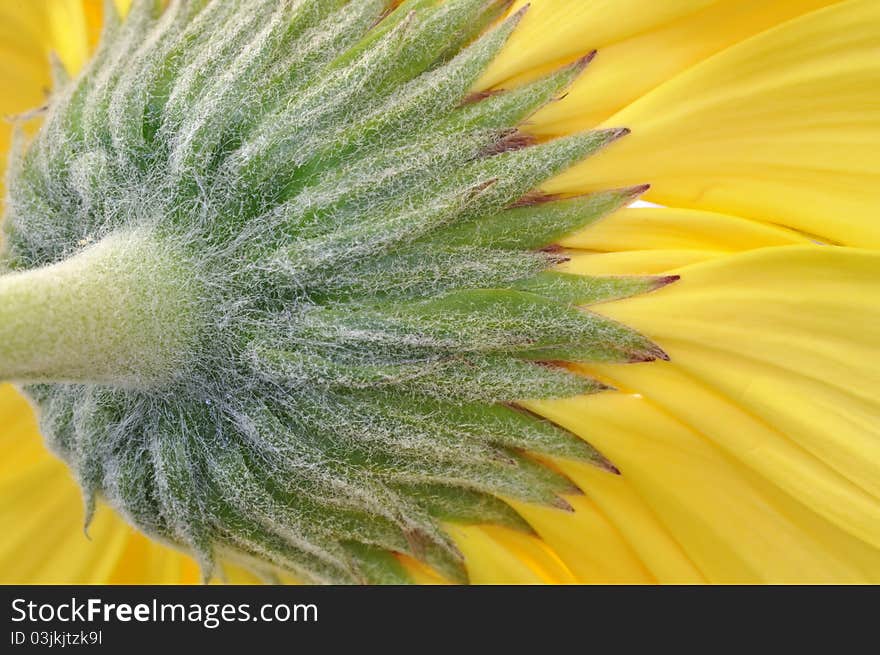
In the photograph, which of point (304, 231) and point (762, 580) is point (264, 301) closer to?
point (304, 231)

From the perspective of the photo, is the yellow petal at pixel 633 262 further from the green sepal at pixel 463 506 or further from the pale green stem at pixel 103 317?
the pale green stem at pixel 103 317

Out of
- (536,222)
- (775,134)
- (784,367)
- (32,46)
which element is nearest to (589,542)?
(784,367)

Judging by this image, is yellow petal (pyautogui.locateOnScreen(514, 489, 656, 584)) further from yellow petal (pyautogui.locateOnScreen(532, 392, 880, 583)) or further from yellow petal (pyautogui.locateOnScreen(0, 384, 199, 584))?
yellow petal (pyautogui.locateOnScreen(0, 384, 199, 584))

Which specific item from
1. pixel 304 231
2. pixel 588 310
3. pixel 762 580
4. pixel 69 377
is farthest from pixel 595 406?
pixel 69 377

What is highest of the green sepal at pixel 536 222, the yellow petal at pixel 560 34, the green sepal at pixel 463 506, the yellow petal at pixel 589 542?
the yellow petal at pixel 560 34

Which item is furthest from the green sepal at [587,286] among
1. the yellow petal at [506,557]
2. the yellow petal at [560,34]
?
the yellow petal at [506,557]

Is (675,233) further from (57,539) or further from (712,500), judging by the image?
(57,539)
